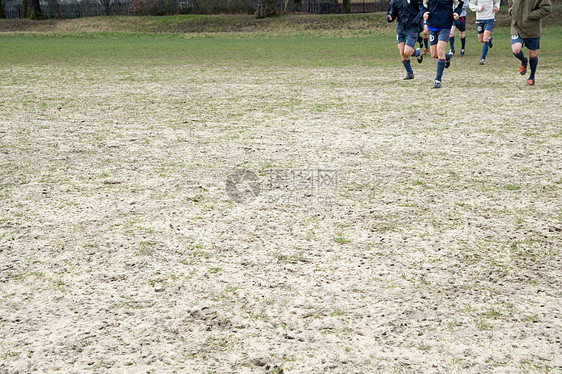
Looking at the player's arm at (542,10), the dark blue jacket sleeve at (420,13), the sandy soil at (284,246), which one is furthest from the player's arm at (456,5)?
the sandy soil at (284,246)

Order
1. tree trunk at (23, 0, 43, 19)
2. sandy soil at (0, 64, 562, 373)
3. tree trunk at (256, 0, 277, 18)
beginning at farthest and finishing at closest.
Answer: tree trunk at (23, 0, 43, 19), tree trunk at (256, 0, 277, 18), sandy soil at (0, 64, 562, 373)

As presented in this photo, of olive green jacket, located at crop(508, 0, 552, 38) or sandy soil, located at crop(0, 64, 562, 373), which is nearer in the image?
sandy soil, located at crop(0, 64, 562, 373)

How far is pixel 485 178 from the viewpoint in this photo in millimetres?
5703

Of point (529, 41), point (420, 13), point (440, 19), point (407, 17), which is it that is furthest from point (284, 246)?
point (420, 13)

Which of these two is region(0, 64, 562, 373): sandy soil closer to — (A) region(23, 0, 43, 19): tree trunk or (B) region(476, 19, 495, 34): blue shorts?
(B) region(476, 19, 495, 34): blue shorts

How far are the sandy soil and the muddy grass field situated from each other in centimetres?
2

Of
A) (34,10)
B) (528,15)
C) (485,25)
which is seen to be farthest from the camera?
(34,10)

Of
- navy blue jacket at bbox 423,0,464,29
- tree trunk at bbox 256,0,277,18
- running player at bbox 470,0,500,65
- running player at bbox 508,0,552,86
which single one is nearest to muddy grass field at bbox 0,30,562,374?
running player at bbox 508,0,552,86

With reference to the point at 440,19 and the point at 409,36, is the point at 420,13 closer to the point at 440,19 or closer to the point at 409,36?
the point at 409,36

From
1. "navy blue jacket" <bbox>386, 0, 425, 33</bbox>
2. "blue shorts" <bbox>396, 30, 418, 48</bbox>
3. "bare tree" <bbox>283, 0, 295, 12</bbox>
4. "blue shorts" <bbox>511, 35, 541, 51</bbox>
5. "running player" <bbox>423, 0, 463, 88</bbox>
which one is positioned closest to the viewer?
"blue shorts" <bbox>511, 35, 541, 51</bbox>

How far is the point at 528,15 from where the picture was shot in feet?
37.2

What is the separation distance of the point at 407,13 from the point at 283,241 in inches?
388

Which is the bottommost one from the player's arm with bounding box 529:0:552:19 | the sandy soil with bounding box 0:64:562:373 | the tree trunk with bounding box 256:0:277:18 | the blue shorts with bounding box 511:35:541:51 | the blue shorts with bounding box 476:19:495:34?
the sandy soil with bounding box 0:64:562:373

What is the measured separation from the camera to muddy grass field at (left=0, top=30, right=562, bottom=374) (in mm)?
2922
